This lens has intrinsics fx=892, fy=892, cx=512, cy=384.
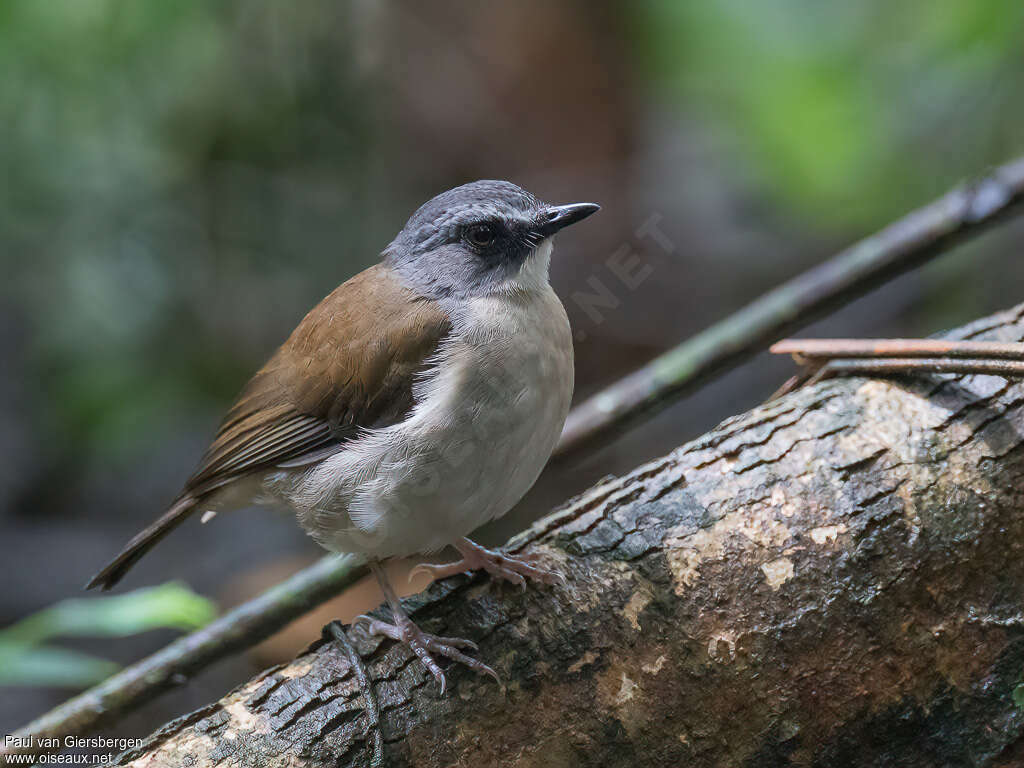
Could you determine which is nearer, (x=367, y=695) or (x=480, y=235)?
(x=367, y=695)

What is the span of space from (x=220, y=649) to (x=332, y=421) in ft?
2.40

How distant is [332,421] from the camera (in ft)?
8.23

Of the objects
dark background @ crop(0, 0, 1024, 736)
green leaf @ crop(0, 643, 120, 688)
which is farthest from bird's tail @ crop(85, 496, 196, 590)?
dark background @ crop(0, 0, 1024, 736)

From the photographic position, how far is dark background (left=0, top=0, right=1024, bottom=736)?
4.51 m

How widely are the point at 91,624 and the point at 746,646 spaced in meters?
1.79

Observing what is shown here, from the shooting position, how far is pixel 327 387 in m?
2.51

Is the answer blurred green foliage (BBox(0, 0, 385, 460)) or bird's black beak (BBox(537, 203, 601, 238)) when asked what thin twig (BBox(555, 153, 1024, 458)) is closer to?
bird's black beak (BBox(537, 203, 601, 238))

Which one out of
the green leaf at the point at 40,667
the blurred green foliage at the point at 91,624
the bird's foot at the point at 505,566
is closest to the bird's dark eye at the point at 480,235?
the bird's foot at the point at 505,566

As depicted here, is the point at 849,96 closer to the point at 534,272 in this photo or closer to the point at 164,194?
the point at 534,272

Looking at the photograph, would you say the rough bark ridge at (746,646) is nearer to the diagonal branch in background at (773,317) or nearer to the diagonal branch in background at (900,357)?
the diagonal branch in background at (900,357)

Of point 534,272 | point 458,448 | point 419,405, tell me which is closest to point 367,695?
point 458,448

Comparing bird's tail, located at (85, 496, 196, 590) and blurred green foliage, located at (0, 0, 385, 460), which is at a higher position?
blurred green foliage, located at (0, 0, 385, 460)

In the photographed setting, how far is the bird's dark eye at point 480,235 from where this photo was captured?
257 cm

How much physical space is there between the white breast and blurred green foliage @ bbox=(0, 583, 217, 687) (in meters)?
0.43
